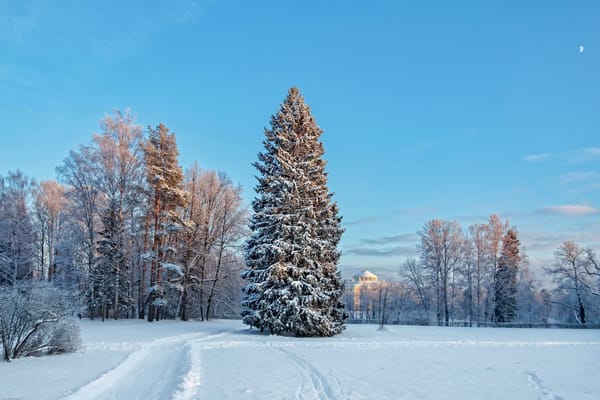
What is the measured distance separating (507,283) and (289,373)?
123 feet

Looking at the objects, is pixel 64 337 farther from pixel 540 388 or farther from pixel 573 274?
pixel 573 274

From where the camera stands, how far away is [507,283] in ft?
133

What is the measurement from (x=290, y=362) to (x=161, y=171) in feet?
64.4

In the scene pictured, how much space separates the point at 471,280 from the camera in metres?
41.9

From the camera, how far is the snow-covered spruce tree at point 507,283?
40.2 m

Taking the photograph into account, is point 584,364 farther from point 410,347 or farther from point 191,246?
point 191,246

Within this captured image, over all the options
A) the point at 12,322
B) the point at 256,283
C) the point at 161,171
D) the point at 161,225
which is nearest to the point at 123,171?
the point at 161,171

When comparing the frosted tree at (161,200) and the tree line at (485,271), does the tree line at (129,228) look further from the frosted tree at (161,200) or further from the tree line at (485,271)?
the tree line at (485,271)

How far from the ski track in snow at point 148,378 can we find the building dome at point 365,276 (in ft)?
397

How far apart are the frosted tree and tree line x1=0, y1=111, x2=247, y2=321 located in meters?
0.07

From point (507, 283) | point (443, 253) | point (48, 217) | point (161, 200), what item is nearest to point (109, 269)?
point (161, 200)

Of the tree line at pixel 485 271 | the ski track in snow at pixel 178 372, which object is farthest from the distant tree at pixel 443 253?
the ski track in snow at pixel 178 372

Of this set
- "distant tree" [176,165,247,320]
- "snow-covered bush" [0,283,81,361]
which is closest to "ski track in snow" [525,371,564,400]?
"snow-covered bush" [0,283,81,361]

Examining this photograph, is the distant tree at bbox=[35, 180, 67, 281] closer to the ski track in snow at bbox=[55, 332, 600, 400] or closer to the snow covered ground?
the ski track in snow at bbox=[55, 332, 600, 400]
